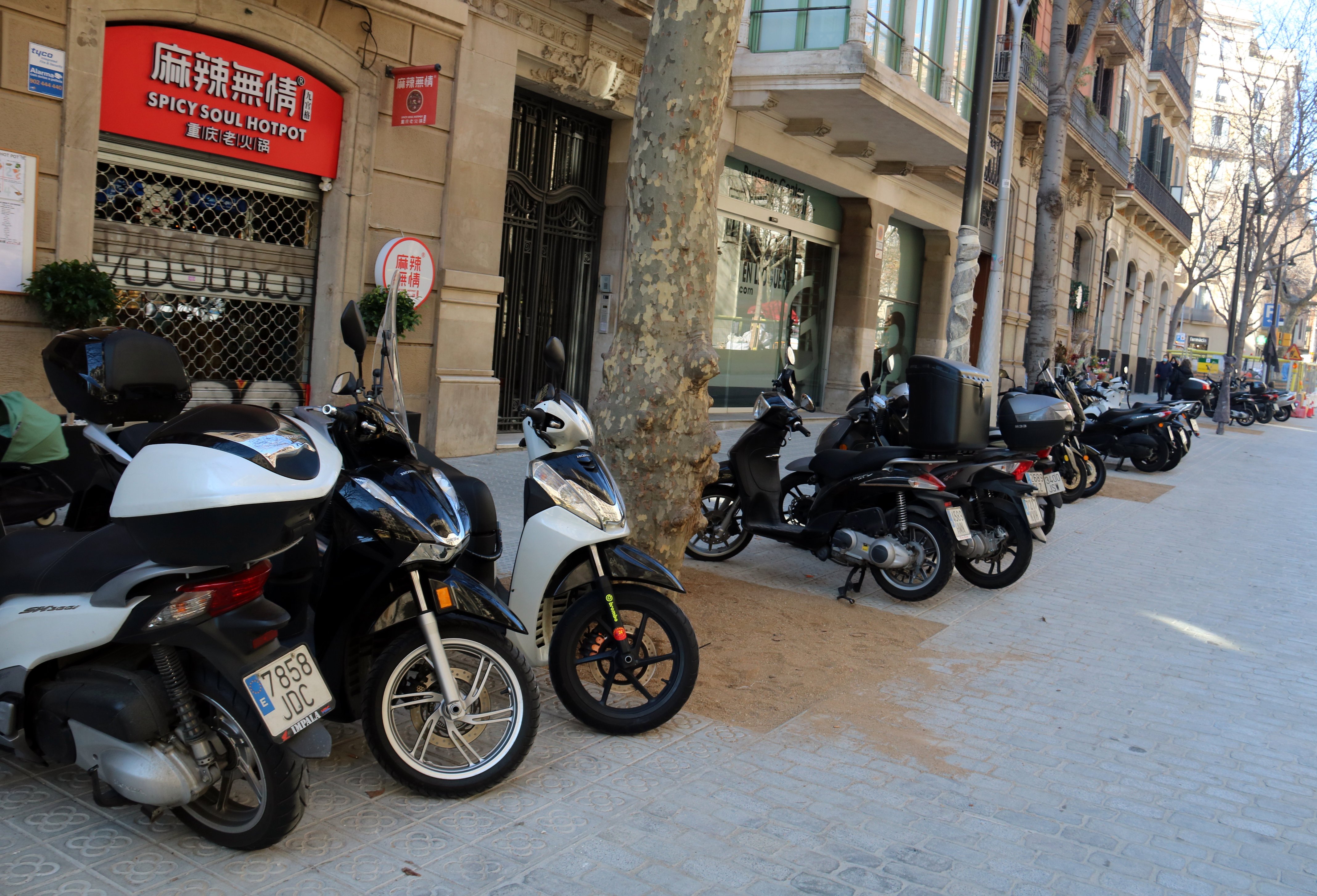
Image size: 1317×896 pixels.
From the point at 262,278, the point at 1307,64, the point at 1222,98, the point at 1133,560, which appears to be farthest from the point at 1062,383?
the point at 1222,98

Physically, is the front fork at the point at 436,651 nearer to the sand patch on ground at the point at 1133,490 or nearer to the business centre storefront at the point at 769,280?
the sand patch on ground at the point at 1133,490

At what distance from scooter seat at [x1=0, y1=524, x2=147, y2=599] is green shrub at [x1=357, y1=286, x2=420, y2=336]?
6421 mm

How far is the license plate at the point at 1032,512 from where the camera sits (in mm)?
6859

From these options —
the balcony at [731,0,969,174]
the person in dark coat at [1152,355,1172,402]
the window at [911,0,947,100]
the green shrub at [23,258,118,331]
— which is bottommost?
the green shrub at [23,258,118,331]

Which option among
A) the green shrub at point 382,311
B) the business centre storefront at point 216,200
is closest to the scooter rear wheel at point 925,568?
the green shrub at point 382,311

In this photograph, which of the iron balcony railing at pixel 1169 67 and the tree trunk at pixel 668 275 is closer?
the tree trunk at pixel 668 275

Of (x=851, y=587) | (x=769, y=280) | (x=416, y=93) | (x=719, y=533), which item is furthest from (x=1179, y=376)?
(x=851, y=587)

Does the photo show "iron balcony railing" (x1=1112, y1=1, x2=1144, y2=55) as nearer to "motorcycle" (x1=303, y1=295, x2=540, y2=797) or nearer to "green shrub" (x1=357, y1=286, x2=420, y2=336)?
"green shrub" (x1=357, y1=286, x2=420, y2=336)

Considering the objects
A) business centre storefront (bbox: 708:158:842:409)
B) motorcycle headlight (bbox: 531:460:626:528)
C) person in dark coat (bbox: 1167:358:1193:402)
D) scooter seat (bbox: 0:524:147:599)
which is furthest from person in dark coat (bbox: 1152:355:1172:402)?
scooter seat (bbox: 0:524:147:599)

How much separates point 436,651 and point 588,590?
97 cm

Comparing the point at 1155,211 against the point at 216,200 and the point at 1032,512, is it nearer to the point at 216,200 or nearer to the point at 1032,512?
the point at 1032,512

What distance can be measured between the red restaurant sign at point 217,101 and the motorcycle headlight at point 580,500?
5.82 m

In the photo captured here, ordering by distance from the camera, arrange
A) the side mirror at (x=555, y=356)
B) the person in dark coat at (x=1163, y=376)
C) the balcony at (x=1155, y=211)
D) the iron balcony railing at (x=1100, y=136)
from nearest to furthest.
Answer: the side mirror at (x=555, y=356) → the iron balcony railing at (x=1100, y=136) → the balcony at (x=1155, y=211) → the person in dark coat at (x=1163, y=376)

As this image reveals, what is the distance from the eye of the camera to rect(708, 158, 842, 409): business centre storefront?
16797 millimetres
